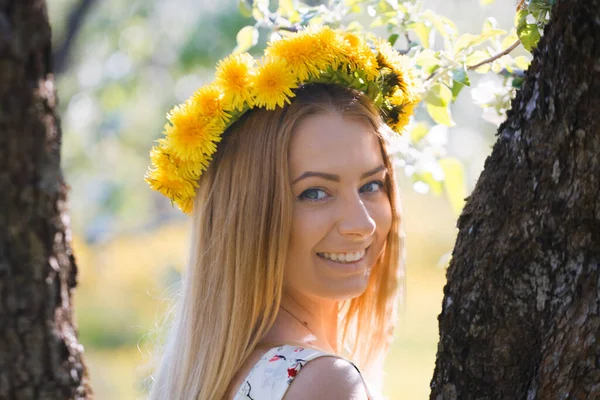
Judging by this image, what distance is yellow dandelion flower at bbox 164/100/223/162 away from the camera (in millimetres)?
2113

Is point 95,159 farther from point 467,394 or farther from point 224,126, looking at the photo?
point 467,394

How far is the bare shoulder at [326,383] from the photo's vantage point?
1865 millimetres

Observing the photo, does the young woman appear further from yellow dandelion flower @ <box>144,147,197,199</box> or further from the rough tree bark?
the rough tree bark

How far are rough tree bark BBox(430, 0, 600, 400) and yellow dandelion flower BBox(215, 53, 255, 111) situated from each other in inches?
30.9

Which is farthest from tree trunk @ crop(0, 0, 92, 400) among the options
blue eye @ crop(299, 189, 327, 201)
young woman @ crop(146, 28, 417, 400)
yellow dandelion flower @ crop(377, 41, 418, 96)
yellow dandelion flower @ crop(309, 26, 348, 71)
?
yellow dandelion flower @ crop(377, 41, 418, 96)

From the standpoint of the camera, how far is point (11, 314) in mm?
1056

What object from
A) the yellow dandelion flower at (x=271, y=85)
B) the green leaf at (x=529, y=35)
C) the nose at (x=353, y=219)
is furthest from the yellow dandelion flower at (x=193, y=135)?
the green leaf at (x=529, y=35)

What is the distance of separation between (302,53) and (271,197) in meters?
0.38

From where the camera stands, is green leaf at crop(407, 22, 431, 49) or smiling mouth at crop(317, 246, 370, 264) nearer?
smiling mouth at crop(317, 246, 370, 264)

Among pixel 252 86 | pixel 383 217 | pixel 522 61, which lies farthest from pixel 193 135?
pixel 522 61

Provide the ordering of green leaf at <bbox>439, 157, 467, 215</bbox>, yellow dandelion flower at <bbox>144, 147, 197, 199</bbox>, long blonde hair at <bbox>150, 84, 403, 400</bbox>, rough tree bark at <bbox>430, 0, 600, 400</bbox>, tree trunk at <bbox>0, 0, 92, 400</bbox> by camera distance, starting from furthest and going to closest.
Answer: green leaf at <bbox>439, 157, 467, 215</bbox> → yellow dandelion flower at <bbox>144, 147, 197, 199</bbox> → long blonde hair at <bbox>150, 84, 403, 400</bbox> → rough tree bark at <bbox>430, 0, 600, 400</bbox> → tree trunk at <bbox>0, 0, 92, 400</bbox>

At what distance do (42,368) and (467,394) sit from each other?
2.47 ft

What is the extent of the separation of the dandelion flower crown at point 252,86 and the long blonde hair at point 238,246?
0.14ft

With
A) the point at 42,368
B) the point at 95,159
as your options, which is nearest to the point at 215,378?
the point at 42,368
